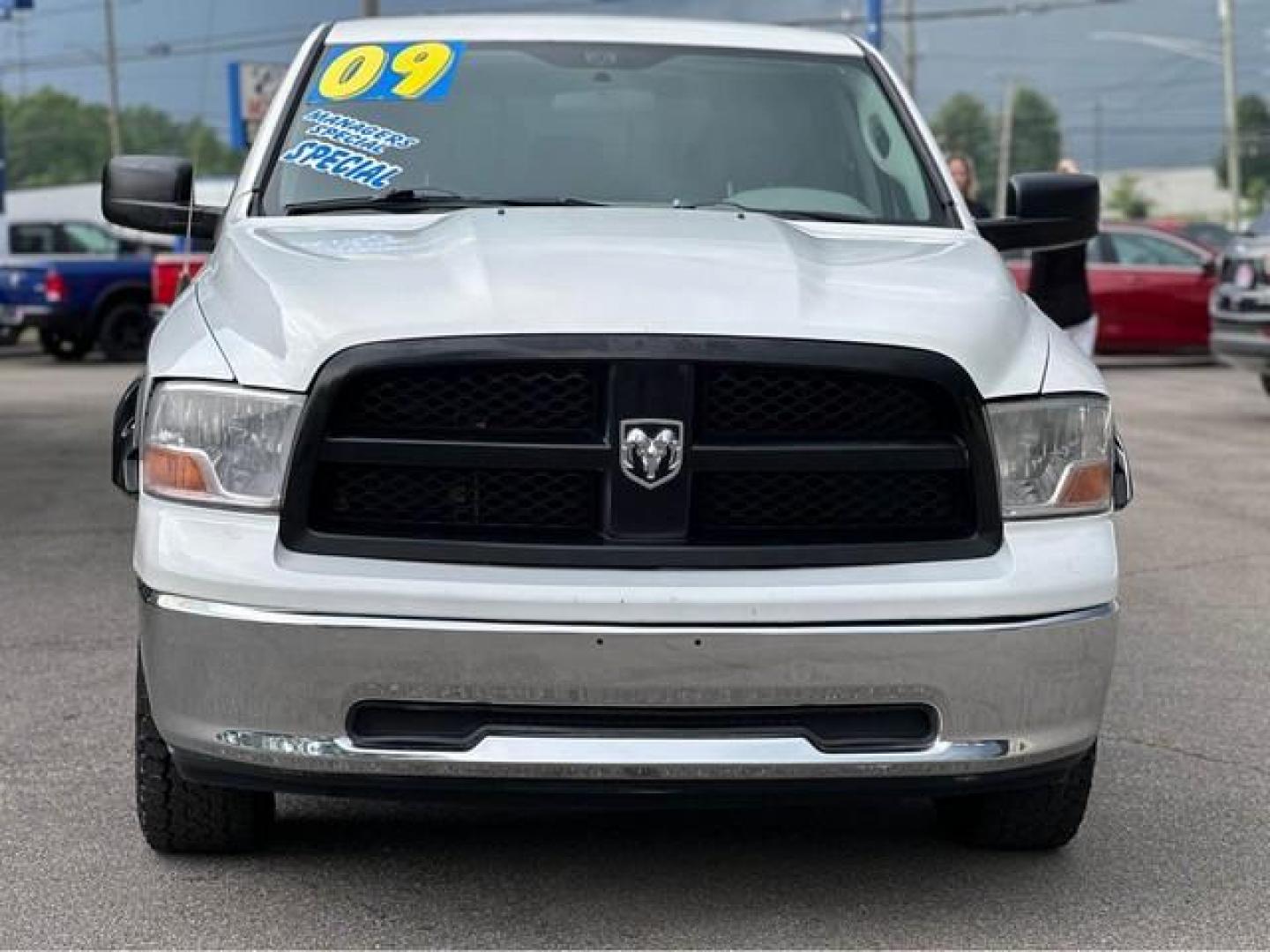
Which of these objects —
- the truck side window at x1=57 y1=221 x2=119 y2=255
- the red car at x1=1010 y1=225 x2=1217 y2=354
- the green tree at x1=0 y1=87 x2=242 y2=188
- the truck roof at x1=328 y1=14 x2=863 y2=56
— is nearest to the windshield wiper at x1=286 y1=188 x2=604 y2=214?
the truck roof at x1=328 y1=14 x2=863 y2=56

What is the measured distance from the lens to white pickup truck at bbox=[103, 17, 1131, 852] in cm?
369

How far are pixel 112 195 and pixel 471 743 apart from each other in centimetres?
250

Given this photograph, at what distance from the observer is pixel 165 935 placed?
12.9ft

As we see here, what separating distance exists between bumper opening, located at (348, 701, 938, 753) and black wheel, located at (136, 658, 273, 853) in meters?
0.61

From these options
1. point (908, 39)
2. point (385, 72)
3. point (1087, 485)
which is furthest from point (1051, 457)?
point (908, 39)

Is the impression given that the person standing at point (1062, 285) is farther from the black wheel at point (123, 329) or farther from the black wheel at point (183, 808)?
the black wheel at point (123, 329)

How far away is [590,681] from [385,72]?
2364 millimetres

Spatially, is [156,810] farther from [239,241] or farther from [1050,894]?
[1050,894]

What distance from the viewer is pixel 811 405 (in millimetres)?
3863

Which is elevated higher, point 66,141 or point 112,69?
point 112,69

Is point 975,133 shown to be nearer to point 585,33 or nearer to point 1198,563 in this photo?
point 1198,563

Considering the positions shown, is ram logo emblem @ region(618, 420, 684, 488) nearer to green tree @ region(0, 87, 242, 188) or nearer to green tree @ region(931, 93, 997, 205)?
green tree @ region(0, 87, 242, 188)

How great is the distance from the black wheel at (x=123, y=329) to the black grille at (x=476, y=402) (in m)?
20.8

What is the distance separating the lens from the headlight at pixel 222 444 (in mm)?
3793
